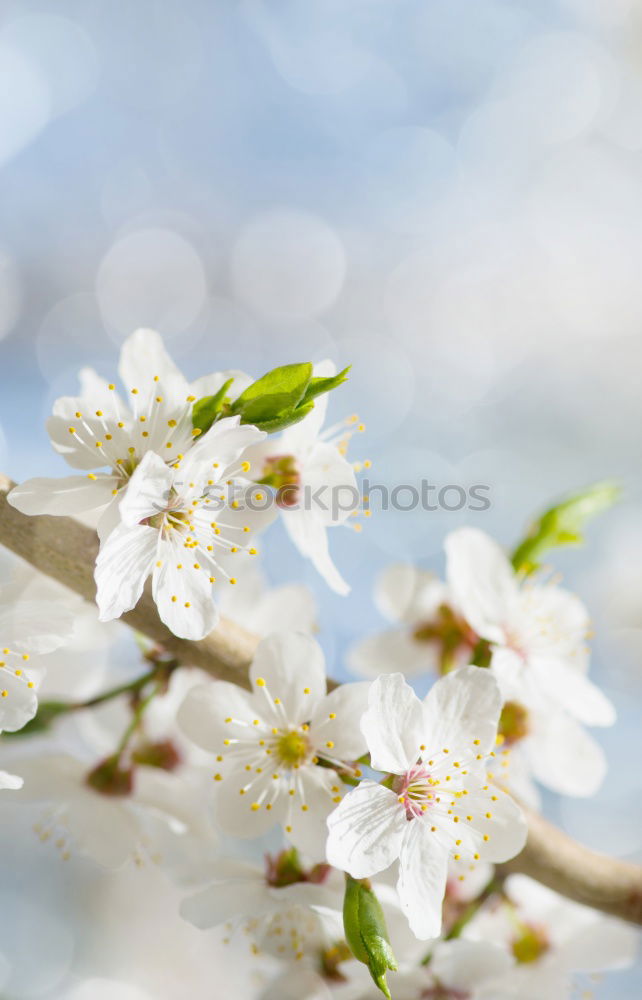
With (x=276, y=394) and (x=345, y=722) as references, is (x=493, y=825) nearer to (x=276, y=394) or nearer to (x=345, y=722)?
(x=345, y=722)

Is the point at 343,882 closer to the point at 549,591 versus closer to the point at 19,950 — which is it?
the point at 549,591

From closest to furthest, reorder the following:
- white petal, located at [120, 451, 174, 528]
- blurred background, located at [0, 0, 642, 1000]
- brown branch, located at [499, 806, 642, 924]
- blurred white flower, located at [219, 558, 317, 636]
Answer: white petal, located at [120, 451, 174, 528] → brown branch, located at [499, 806, 642, 924] → blurred white flower, located at [219, 558, 317, 636] → blurred background, located at [0, 0, 642, 1000]

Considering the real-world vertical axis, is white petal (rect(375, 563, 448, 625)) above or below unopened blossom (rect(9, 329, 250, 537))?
above

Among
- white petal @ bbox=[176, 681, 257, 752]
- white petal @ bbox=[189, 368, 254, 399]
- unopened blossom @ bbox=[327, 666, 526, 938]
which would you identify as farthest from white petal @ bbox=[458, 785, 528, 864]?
white petal @ bbox=[189, 368, 254, 399]

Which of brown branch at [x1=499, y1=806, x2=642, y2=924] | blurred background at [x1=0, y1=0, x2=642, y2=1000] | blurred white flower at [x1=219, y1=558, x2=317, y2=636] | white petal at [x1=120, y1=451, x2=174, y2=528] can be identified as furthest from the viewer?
blurred background at [x1=0, y1=0, x2=642, y2=1000]

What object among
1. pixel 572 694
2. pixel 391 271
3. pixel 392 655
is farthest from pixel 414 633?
pixel 391 271

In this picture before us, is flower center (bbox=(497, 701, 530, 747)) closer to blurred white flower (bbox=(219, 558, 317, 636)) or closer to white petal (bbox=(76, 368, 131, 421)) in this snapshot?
blurred white flower (bbox=(219, 558, 317, 636))

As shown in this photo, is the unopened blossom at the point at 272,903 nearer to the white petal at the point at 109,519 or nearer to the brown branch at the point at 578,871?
the brown branch at the point at 578,871

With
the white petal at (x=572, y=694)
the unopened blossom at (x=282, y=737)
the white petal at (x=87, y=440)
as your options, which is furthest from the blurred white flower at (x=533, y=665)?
the white petal at (x=87, y=440)
